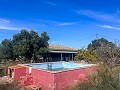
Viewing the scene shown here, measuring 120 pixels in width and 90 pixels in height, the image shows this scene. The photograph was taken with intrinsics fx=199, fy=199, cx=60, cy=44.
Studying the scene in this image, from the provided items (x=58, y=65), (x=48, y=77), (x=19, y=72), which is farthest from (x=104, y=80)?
(x=58, y=65)

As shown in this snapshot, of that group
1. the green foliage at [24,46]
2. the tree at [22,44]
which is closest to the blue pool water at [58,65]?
the green foliage at [24,46]

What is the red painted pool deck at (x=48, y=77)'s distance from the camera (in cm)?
1521

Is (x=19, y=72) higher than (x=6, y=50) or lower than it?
lower

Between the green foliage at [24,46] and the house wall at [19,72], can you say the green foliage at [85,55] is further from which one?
the house wall at [19,72]

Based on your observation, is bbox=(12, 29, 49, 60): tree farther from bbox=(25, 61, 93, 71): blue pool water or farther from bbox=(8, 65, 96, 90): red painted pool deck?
bbox=(8, 65, 96, 90): red painted pool deck

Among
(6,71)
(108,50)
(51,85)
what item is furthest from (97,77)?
(6,71)

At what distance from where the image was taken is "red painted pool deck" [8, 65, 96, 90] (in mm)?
15211

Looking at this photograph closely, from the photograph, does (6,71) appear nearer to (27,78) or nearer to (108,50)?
(27,78)

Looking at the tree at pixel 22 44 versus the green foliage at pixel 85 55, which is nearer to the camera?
the tree at pixel 22 44

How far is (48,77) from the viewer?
611 inches

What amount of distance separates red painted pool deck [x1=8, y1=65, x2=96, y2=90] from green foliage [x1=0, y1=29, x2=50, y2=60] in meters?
7.77

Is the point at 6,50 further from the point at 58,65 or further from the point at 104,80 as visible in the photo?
the point at 104,80

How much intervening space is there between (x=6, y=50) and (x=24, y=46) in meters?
2.61

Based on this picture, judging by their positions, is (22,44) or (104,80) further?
(22,44)
